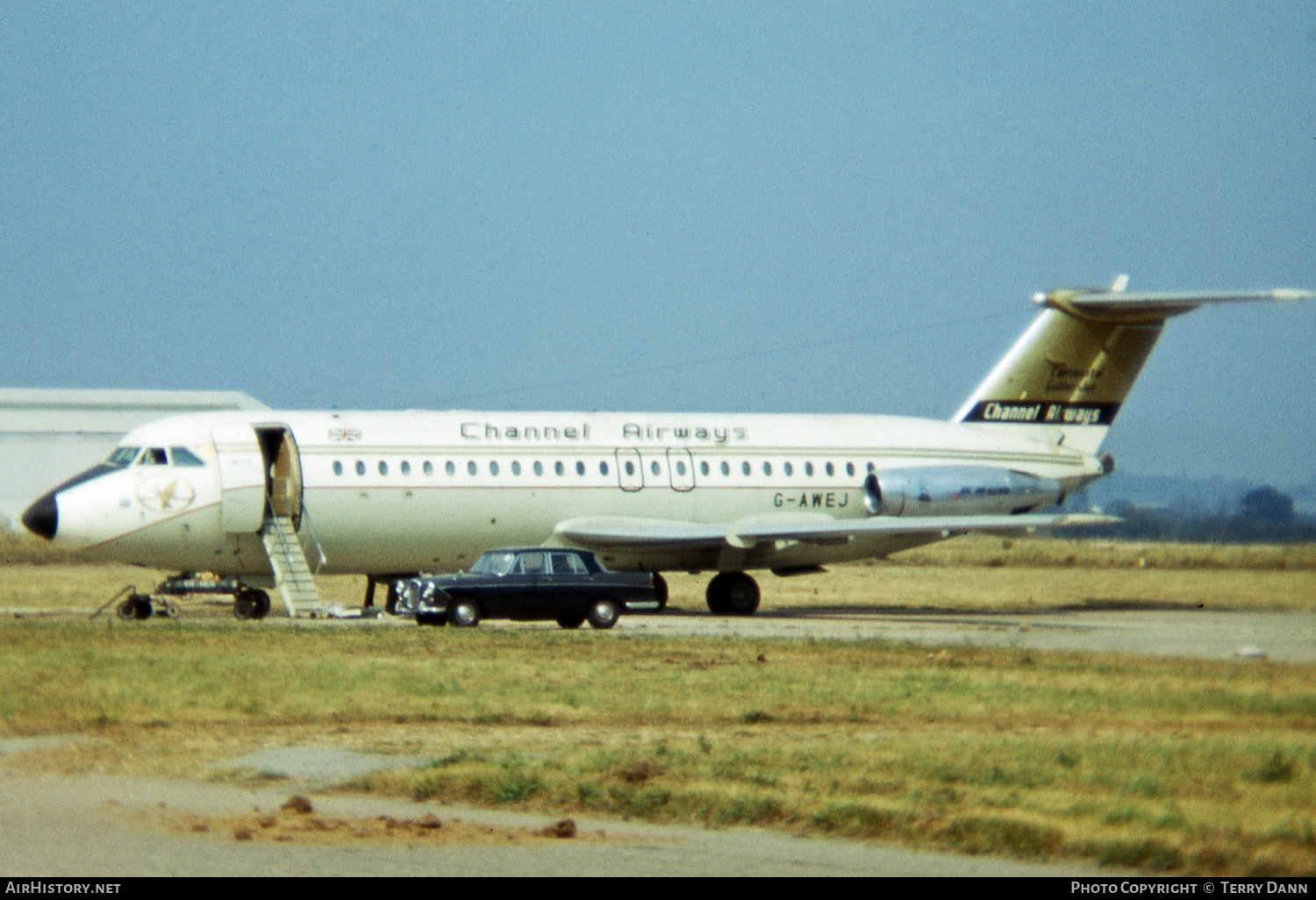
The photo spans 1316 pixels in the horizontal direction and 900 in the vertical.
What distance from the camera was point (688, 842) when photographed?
10438 millimetres

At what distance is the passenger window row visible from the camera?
1256 inches

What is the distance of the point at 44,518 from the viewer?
29641 millimetres

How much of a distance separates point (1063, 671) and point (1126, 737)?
565cm

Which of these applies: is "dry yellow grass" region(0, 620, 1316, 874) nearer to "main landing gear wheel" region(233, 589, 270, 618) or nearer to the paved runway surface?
the paved runway surface

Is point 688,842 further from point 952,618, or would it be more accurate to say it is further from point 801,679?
point 952,618

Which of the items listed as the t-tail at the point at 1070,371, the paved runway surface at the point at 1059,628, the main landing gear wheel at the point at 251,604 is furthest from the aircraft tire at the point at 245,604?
the t-tail at the point at 1070,371

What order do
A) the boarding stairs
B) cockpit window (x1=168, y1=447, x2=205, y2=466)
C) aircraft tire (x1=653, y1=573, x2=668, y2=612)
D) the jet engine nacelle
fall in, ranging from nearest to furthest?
1. the boarding stairs
2. cockpit window (x1=168, y1=447, x2=205, y2=466)
3. aircraft tire (x1=653, y1=573, x2=668, y2=612)
4. the jet engine nacelle

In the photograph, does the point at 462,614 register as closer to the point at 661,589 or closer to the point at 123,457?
the point at 123,457

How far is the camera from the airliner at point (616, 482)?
30609mm

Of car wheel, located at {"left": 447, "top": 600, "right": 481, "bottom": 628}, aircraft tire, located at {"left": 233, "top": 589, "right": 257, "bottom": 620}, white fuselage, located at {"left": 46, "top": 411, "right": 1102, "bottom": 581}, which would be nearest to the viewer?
car wheel, located at {"left": 447, "top": 600, "right": 481, "bottom": 628}

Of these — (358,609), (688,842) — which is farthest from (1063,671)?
(358,609)

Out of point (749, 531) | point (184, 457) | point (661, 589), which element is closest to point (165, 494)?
point (184, 457)

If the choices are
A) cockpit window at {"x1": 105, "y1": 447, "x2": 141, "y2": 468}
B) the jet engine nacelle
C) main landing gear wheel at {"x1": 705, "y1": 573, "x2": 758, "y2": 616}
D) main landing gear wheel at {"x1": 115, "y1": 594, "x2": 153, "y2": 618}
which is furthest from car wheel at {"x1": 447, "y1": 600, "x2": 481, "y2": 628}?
the jet engine nacelle

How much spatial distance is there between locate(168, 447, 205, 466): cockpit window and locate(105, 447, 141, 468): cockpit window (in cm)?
76
